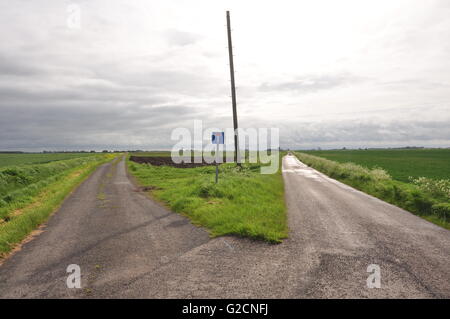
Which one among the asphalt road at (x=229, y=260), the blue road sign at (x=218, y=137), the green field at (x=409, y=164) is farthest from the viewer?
the green field at (x=409, y=164)

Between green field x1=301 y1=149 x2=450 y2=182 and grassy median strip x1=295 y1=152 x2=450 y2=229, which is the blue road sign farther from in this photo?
green field x1=301 y1=149 x2=450 y2=182

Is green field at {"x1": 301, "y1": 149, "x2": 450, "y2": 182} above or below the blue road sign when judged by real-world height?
below

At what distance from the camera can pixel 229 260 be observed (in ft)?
19.1

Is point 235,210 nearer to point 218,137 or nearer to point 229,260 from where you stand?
point 229,260

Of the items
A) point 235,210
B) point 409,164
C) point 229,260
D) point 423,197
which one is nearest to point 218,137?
point 235,210

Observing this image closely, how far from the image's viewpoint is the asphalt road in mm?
4559

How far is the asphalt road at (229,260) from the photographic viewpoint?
4.56 metres

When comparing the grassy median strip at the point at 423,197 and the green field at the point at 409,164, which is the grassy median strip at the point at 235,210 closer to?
the grassy median strip at the point at 423,197

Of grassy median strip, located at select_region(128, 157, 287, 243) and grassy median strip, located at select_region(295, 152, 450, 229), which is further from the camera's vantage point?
grassy median strip, located at select_region(295, 152, 450, 229)

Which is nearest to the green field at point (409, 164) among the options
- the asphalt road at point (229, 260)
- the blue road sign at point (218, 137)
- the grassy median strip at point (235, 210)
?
the grassy median strip at point (235, 210)

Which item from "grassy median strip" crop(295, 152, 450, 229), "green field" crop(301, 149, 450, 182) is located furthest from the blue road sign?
"green field" crop(301, 149, 450, 182)

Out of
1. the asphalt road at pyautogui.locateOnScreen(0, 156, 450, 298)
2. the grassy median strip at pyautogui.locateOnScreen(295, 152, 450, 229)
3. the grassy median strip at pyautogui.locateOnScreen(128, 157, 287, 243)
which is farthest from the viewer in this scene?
the grassy median strip at pyautogui.locateOnScreen(295, 152, 450, 229)

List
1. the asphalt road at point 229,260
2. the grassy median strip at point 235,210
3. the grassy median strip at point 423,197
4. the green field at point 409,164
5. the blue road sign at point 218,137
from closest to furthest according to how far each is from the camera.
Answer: the asphalt road at point 229,260 → the grassy median strip at point 235,210 → the grassy median strip at point 423,197 → the blue road sign at point 218,137 → the green field at point 409,164
